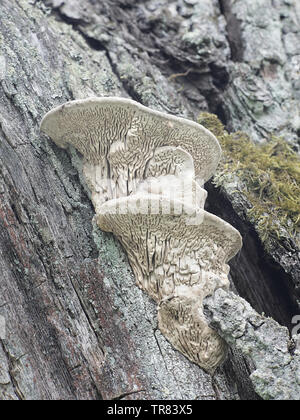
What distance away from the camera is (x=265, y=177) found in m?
4.38

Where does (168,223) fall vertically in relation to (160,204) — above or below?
below

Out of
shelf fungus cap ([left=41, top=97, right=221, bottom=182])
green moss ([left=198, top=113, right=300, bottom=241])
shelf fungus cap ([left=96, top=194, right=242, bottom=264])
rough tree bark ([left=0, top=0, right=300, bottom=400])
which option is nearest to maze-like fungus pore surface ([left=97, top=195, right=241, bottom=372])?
shelf fungus cap ([left=96, top=194, right=242, bottom=264])

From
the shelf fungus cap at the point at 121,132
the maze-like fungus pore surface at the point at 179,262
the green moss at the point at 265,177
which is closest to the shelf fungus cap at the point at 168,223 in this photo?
the maze-like fungus pore surface at the point at 179,262

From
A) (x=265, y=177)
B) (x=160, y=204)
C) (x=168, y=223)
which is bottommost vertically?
(x=265, y=177)

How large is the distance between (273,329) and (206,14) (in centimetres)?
446

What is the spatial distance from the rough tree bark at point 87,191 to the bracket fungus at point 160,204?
15 cm

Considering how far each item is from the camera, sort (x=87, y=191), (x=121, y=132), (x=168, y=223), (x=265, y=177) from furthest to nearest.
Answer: (x=265, y=177) → (x=87, y=191) → (x=121, y=132) → (x=168, y=223)

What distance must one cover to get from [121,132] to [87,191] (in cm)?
65

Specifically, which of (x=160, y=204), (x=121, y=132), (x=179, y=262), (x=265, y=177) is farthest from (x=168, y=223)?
(x=265, y=177)

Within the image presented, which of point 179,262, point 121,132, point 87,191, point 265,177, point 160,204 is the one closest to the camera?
point 160,204

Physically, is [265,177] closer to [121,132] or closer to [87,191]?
[121,132]

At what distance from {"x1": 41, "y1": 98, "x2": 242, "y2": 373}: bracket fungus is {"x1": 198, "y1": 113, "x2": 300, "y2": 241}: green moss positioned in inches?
23.6

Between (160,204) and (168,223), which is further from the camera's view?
(168,223)

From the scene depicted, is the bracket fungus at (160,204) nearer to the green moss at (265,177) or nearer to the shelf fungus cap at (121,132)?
the shelf fungus cap at (121,132)
